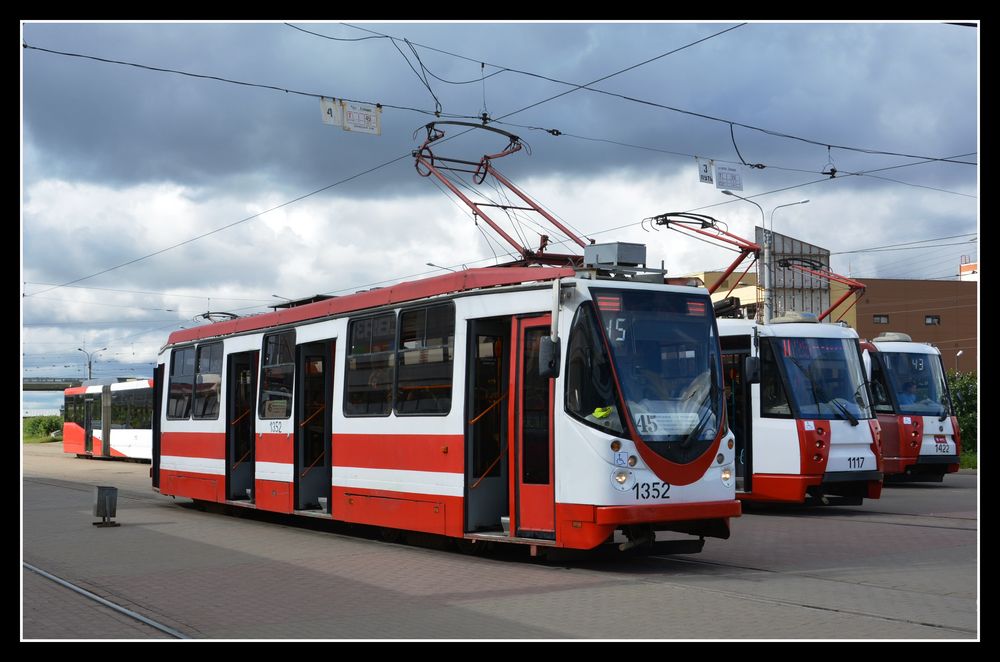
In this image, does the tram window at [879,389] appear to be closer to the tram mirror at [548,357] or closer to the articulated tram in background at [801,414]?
the articulated tram in background at [801,414]

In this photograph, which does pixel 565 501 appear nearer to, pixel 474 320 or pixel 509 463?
pixel 509 463

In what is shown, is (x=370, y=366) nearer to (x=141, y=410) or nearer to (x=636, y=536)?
(x=636, y=536)

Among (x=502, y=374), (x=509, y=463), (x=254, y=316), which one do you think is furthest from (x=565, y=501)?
(x=254, y=316)

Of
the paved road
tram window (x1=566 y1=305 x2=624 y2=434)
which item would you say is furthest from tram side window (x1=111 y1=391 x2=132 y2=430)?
tram window (x1=566 y1=305 x2=624 y2=434)

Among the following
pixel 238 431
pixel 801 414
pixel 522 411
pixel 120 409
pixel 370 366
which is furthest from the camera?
pixel 120 409

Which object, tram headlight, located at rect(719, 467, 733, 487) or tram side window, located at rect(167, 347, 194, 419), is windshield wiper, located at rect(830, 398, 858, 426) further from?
tram side window, located at rect(167, 347, 194, 419)

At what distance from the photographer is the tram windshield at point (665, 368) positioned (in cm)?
1123

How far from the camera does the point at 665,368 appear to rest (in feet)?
37.7

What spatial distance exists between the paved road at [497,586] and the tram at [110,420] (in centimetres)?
2474

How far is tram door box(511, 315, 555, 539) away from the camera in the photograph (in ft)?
37.7

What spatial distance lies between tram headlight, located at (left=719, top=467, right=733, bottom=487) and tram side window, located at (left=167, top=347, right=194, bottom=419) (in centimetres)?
1145

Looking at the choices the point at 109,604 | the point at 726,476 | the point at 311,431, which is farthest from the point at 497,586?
the point at 311,431

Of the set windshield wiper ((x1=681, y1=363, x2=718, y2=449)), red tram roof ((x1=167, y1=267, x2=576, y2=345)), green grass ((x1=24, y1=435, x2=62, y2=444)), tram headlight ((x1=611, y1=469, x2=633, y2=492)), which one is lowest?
green grass ((x1=24, y1=435, x2=62, y2=444))

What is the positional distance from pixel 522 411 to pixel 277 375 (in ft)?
20.7
